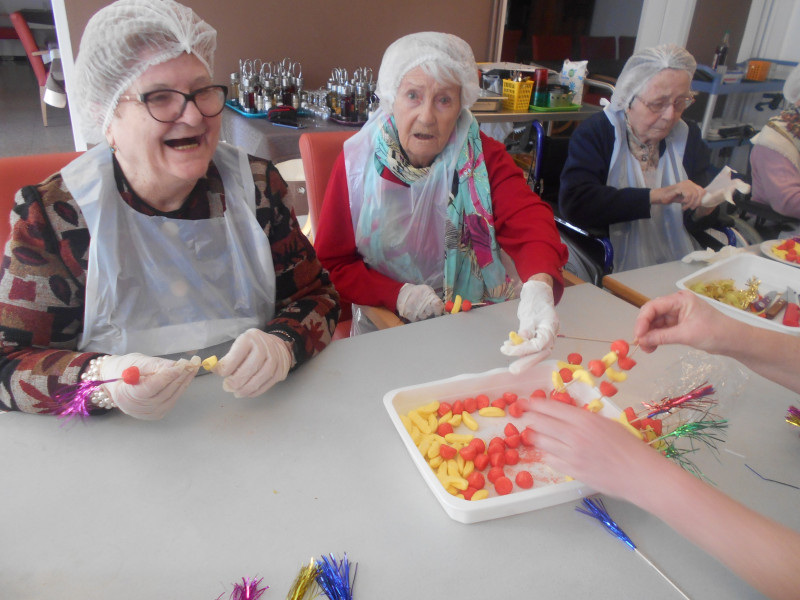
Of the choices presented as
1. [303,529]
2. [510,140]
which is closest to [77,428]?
[303,529]

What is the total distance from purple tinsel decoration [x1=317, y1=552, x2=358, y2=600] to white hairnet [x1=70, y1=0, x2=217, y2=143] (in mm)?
1072

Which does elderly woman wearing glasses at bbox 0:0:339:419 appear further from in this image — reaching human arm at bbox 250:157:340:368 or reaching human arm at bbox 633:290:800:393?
reaching human arm at bbox 633:290:800:393

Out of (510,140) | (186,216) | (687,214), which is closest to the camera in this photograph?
(186,216)

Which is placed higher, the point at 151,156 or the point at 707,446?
the point at 151,156

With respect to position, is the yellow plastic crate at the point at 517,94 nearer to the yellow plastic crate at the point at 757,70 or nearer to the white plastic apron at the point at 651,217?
the white plastic apron at the point at 651,217

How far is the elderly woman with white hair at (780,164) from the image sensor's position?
2723 mm

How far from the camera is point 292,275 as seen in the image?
4.87 ft

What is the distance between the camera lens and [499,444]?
3.43 feet

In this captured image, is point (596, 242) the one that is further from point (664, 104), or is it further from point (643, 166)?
point (664, 104)

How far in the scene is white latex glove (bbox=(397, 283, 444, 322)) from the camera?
1.72 m

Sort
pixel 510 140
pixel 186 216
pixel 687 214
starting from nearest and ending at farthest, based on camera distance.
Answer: pixel 186 216, pixel 687 214, pixel 510 140

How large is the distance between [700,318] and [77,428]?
4.21ft

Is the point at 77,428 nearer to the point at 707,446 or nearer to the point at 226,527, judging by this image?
the point at 226,527

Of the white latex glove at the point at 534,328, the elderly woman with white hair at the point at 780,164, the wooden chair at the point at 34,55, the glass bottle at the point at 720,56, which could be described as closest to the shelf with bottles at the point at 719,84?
the glass bottle at the point at 720,56
